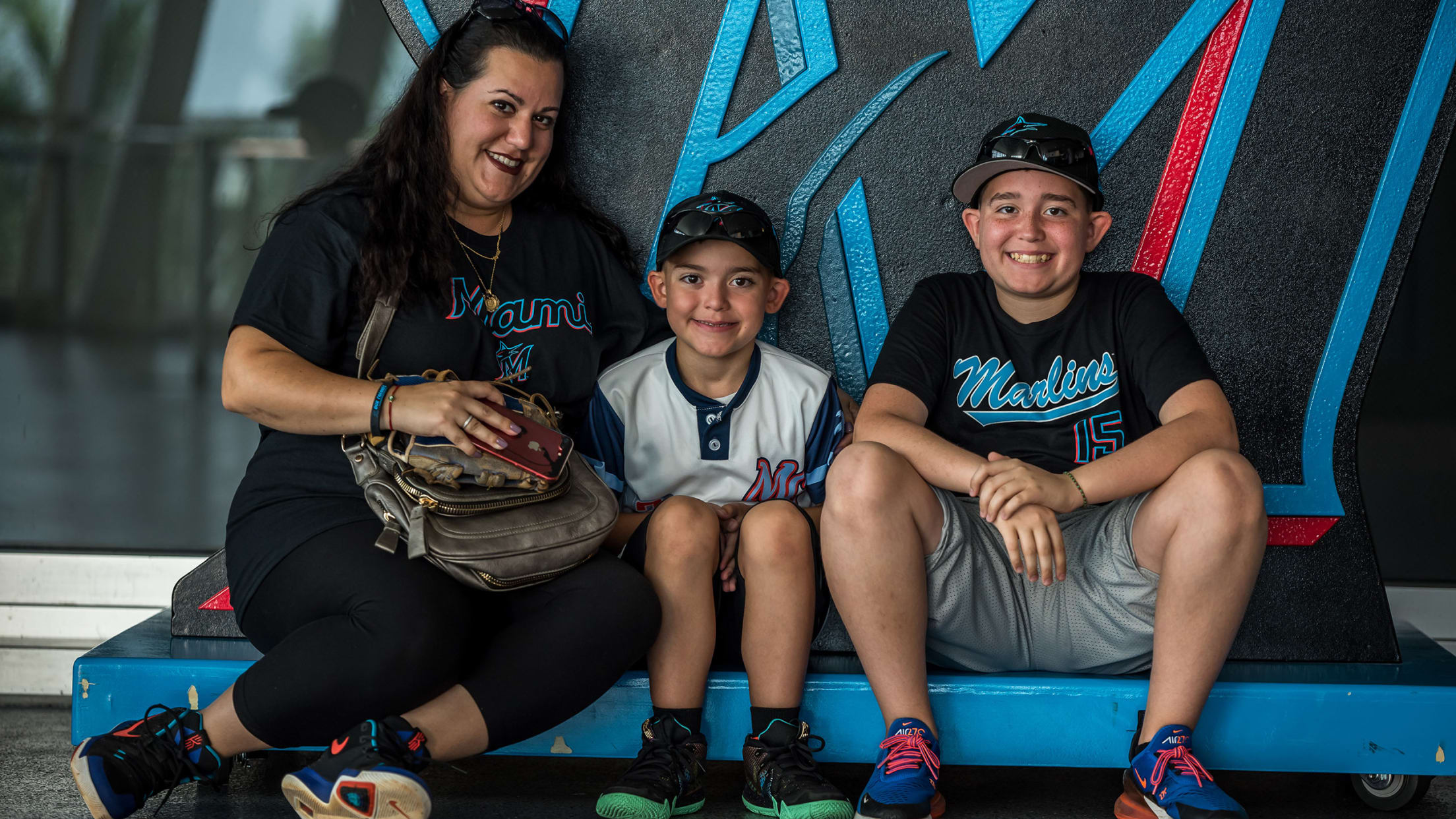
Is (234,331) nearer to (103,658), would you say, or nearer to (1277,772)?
(103,658)

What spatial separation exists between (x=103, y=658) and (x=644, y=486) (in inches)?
37.7

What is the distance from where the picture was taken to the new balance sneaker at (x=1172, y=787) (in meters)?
1.62

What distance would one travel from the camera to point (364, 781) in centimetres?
151

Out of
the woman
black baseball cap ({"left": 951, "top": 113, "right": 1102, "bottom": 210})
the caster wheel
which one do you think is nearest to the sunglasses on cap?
the woman

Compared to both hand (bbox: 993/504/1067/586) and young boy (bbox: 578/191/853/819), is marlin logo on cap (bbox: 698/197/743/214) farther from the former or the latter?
hand (bbox: 993/504/1067/586)

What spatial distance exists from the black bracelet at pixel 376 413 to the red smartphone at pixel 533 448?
0.15 metres

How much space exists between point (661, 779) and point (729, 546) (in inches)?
15.3

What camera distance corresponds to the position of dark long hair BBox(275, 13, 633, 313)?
6.26 ft

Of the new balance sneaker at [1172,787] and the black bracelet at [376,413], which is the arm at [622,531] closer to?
the black bracelet at [376,413]

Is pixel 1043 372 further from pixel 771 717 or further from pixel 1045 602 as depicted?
pixel 771 717

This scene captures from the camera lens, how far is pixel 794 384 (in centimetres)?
209

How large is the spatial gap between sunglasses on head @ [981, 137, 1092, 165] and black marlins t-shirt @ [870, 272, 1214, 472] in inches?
9.6

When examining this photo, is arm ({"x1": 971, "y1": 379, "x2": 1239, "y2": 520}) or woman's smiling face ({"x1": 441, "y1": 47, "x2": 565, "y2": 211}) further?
woman's smiling face ({"x1": 441, "y1": 47, "x2": 565, "y2": 211})

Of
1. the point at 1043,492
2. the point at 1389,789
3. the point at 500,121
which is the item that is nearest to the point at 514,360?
the point at 500,121
